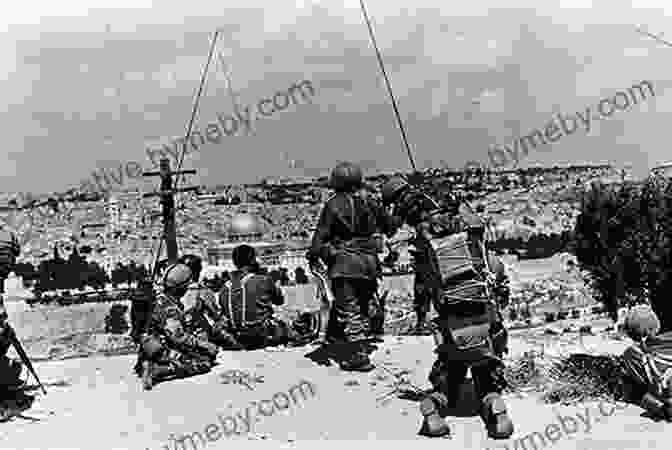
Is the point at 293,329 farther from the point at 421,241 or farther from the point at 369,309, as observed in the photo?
the point at 421,241

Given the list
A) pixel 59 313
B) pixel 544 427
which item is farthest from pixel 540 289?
pixel 544 427

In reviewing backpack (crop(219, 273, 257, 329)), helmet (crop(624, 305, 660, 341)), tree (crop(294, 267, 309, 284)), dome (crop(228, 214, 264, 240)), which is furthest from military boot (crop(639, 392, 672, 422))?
tree (crop(294, 267, 309, 284))

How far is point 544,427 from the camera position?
6.22 m

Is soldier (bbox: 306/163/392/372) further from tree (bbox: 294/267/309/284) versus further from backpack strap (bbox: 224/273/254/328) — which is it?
tree (bbox: 294/267/309/284)

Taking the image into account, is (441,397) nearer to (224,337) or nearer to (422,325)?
(224,337)

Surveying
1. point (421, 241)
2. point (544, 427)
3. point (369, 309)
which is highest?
point (421, 241)

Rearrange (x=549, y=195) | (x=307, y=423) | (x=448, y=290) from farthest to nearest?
(x=549, y=195) → (x=307, y=423) → (x=448, y=290)

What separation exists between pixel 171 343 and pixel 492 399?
3.75 m

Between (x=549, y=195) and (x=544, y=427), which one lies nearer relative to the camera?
(x=544, y=427)

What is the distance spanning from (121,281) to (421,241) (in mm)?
57071

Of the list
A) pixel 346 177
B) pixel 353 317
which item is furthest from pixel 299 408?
pixel 346 177

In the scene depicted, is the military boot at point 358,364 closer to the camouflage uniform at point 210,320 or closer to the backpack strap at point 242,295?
the backpack strap at point 242,295

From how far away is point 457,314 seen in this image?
6.10 metres

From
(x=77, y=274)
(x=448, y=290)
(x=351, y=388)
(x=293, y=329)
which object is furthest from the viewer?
(x=77, y=274)
